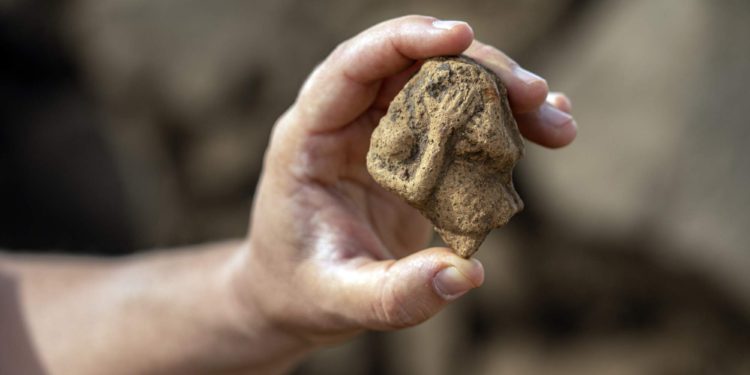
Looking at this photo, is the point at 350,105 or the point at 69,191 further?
the point at 69,191

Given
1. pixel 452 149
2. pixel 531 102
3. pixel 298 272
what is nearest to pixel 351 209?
pixel 298 272

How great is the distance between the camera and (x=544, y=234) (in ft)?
11.5

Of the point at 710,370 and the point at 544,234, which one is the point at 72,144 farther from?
the point at 710,370

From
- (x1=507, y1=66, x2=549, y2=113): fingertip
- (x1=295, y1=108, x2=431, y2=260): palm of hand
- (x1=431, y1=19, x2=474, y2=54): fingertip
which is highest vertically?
(x1=431, y1=19, x2=474, y2=54): fingertip

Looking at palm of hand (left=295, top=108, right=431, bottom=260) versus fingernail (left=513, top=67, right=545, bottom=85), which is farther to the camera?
palm of hand (left=295, top=108, right=431, bottom=260)

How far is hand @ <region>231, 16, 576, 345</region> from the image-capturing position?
1.43 m

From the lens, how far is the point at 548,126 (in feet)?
5.43

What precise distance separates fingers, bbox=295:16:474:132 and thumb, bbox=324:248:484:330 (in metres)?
0.34

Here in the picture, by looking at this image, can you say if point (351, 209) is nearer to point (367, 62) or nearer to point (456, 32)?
point (367, 62)

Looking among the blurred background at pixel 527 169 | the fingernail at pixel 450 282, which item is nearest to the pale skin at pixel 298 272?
the fingernail at pixel 450 282

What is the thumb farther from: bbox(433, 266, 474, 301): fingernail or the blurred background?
the blurred background

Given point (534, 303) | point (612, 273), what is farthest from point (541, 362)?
point (612, 273)

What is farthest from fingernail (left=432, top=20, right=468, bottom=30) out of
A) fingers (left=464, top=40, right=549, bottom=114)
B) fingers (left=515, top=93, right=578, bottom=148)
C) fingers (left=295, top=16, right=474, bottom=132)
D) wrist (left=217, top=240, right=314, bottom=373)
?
wrist (left=217, top=240, right=314, bottom=373)

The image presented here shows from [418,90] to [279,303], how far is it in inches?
24.5
